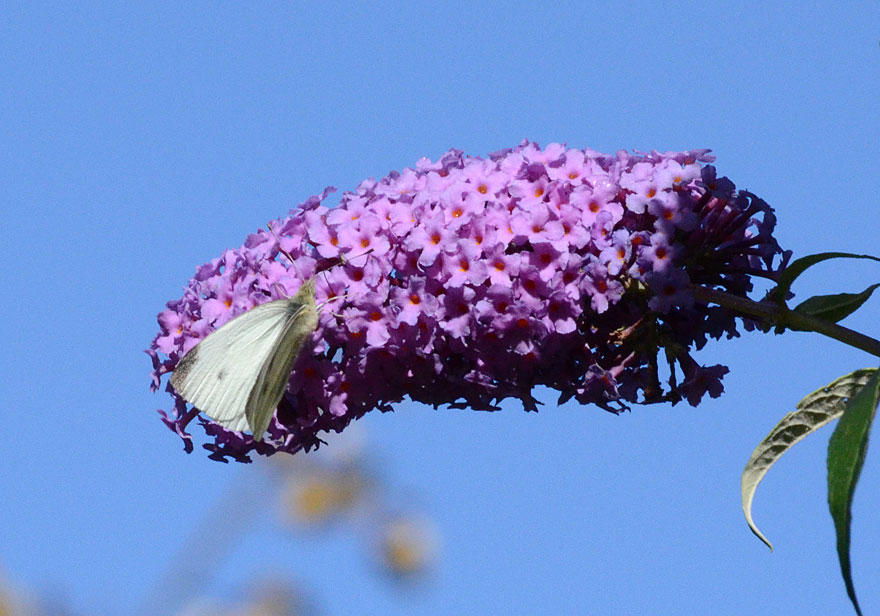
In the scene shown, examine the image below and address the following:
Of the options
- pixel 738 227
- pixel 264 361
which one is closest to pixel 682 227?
pixel 738 227

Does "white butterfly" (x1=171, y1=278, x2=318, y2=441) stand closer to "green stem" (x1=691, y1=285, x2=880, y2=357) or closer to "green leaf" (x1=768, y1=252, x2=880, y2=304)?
"green stem" (x1=691, y1=285, x2=880, y2=357)

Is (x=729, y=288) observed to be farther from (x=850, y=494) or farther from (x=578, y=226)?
(x=850, y=494)

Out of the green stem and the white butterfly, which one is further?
the white butterfly

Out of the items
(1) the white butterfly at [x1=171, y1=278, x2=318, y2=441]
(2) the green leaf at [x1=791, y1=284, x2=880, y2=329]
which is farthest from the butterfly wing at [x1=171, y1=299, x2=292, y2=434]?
(2) the green leaf at [x1=791, y1=284, x2=880, y2=329]

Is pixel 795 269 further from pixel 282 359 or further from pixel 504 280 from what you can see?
pixel 282 359

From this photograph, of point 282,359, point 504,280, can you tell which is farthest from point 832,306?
point 282,359

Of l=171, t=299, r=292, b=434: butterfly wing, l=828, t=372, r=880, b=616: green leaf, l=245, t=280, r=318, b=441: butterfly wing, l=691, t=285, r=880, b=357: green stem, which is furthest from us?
l=171, t=299, r=292, b=434: butterfly wing

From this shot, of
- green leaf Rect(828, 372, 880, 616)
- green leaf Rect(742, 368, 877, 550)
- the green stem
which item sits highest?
the green stem

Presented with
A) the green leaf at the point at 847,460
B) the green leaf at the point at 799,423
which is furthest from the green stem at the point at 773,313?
the green leaf at the point at 847,460
